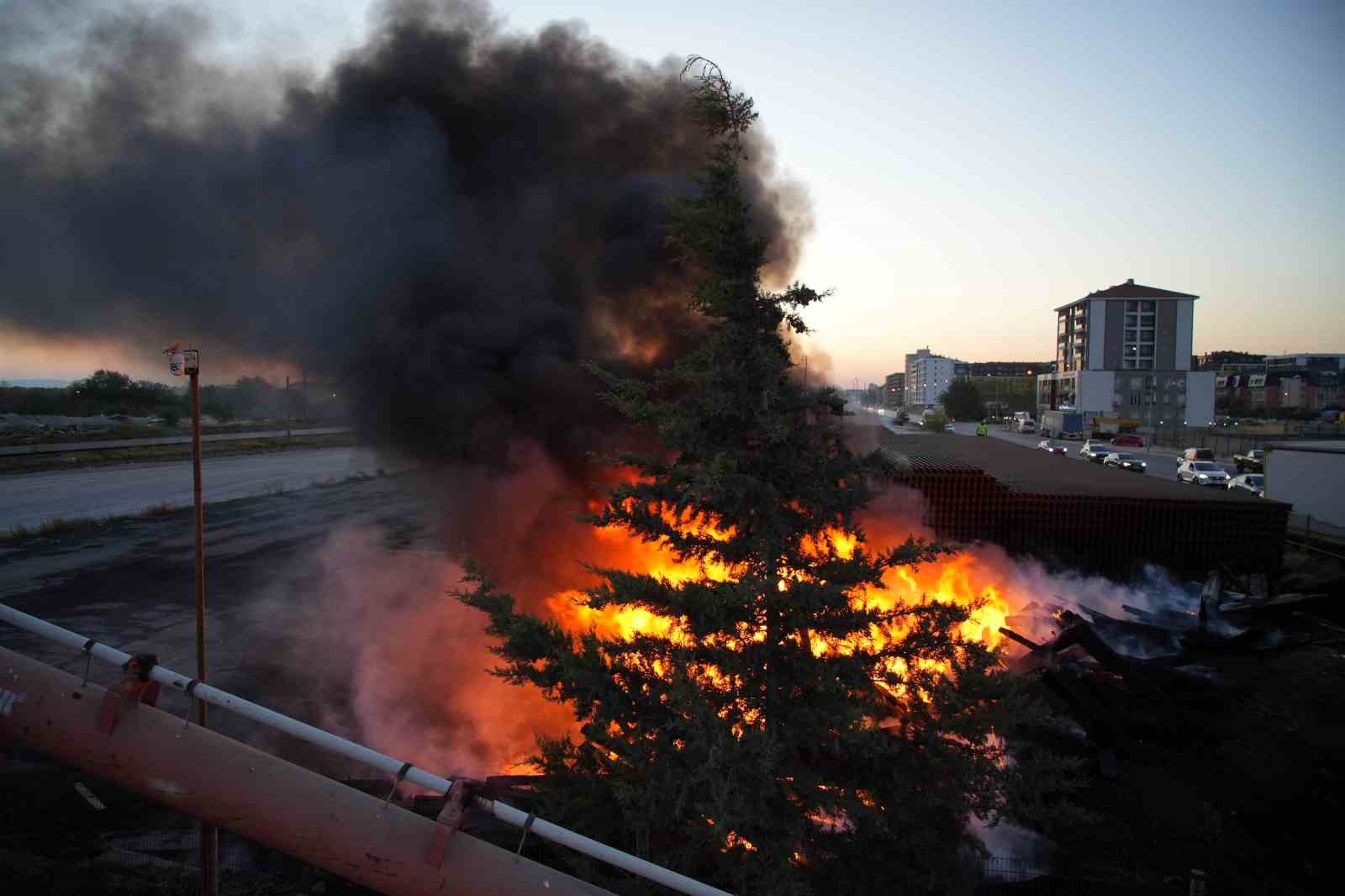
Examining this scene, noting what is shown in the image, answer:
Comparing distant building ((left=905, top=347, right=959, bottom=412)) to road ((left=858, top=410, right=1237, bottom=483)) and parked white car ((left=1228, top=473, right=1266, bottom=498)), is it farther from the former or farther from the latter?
parked white car ((left=1228, top=473, right=1266, bottom=498))

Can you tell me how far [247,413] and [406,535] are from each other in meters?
49.5

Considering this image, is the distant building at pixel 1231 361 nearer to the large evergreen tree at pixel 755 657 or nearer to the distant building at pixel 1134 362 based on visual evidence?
the distant building at pixel 1134 362

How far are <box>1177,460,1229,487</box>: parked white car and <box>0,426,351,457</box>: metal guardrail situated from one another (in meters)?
37.9

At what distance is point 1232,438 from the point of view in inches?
1951

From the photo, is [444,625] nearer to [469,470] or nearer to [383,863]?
[469,470]

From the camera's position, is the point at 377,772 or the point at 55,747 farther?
the point at 377,772

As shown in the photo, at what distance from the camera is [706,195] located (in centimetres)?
569

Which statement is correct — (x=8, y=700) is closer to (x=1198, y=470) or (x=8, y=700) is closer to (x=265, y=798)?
(x=265, y=798)

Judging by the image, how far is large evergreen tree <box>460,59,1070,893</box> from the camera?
5.04m

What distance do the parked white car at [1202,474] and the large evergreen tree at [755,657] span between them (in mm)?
30169

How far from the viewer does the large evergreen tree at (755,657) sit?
5039 millimetres

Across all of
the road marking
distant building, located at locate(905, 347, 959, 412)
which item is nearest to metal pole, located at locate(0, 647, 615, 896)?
the road marking

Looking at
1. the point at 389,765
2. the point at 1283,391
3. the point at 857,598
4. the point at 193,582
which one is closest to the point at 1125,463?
the point at 857,598

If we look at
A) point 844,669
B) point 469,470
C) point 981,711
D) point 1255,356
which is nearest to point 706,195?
point 844,669
